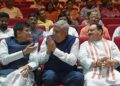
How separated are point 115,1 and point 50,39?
5645mm

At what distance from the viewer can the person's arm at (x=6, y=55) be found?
3295 millimetres

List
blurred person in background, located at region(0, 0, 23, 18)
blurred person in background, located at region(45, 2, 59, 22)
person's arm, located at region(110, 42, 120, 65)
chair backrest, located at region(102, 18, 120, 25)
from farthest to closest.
Result: 1. blurred person in background, located at region(0, 0, 23, 18)
2. blurred person in background, located at region(45, 2, 59, 22)
3. chair backrest, located at region(102, 18, 120, 25)
4. person's arm, located at region(110, 42, 120, 65)

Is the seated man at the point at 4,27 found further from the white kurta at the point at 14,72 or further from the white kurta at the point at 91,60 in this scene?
the white kurta at the point at 91,60

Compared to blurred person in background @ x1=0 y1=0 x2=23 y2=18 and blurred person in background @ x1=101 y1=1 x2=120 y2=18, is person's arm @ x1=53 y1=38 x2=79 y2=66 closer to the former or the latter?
blurred person in background @ x1=0 y1=0 x2=23 y2=18

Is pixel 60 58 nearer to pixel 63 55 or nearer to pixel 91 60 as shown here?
pixel 63 55

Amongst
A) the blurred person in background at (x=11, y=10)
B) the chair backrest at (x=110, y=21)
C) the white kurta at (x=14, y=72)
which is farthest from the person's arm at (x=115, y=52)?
the blurred person in background at (x=11, y=10)

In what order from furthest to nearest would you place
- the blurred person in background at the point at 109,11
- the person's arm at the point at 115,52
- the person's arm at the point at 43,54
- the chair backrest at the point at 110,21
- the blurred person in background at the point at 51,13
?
the blurred person in background at the point at 109,11 < the blurred person in background at the point at 51,13 < the chair backrest at the point at 110,21 < the person's arm at the point at 115,52 < the person's arm at the point at 43,54

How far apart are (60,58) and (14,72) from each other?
0.45 m

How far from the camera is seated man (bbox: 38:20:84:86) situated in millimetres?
3239

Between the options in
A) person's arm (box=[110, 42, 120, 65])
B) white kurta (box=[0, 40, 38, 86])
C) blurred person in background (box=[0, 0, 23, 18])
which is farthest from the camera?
blurred person in background (box=[0, 0, 23, 18])

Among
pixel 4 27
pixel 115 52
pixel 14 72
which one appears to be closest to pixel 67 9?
pixel 4 27

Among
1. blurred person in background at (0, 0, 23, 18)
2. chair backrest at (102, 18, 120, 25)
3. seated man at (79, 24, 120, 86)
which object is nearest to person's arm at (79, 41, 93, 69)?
seated man at (79, 24, 120, 86)

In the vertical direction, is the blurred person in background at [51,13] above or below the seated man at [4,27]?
below

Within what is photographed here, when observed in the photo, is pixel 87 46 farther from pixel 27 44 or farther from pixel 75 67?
pixel 27 44
